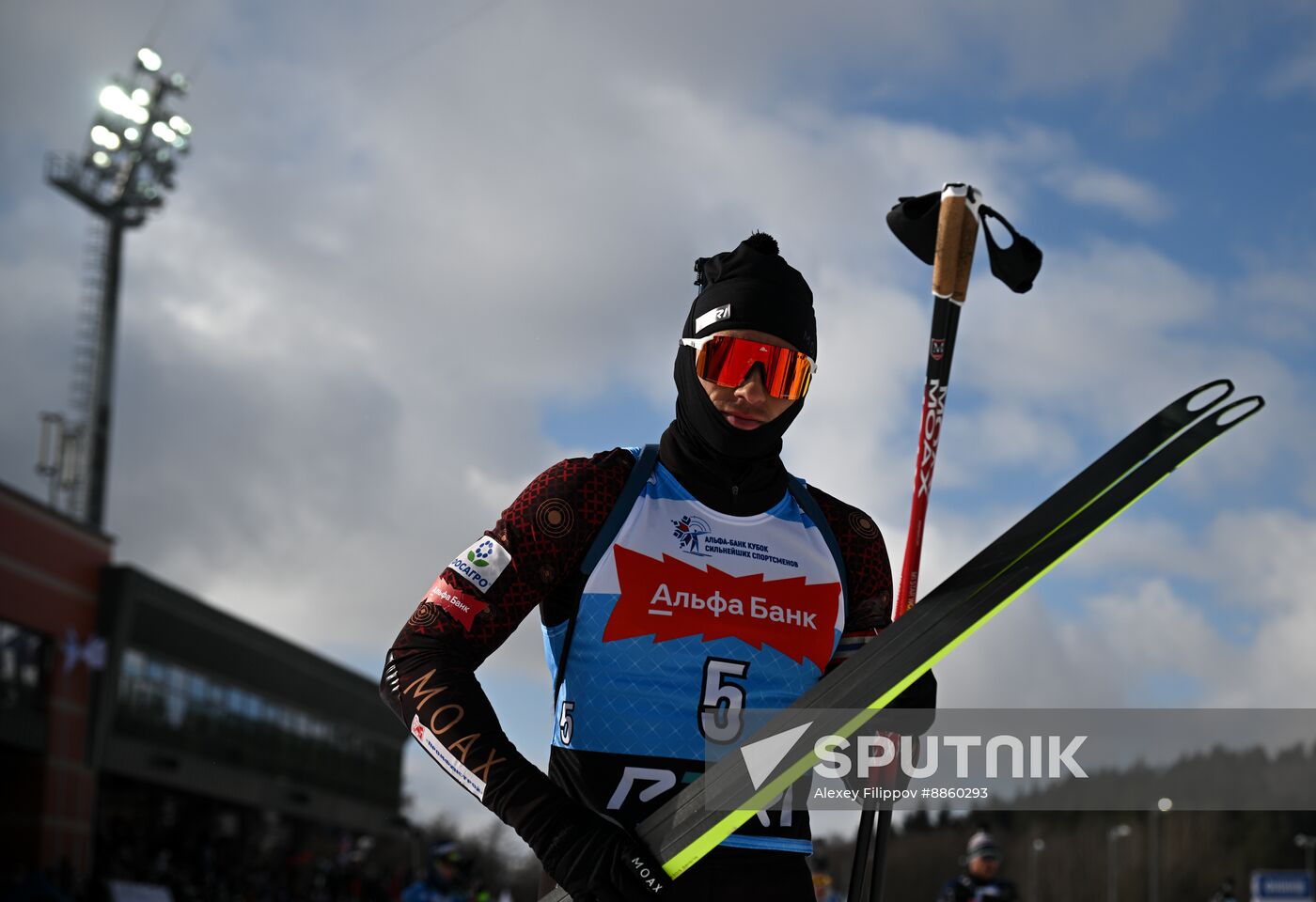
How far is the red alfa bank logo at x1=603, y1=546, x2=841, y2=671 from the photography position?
2.93 metres

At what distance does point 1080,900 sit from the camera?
8994cm

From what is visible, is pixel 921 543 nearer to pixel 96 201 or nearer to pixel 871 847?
pixel 871 847

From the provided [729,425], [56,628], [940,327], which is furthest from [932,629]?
[56,628]

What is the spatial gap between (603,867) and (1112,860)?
296 ft

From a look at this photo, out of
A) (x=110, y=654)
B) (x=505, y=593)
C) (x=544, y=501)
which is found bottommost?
(x=505, y=593)

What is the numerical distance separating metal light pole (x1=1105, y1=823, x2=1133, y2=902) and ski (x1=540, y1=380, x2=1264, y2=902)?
3328 inches

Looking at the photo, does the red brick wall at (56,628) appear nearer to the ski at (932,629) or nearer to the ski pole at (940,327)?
the ski pole at (940,327)

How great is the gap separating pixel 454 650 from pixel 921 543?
138 cm

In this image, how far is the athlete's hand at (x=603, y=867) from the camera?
245 cm

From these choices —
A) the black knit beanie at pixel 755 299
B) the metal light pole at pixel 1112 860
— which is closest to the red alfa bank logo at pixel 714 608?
the black knit beanie at pixel 755 299

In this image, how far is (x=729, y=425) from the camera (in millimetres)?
3096

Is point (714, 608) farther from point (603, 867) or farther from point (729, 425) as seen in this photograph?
point (603, 867)

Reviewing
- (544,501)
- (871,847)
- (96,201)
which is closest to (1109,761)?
(871,847)

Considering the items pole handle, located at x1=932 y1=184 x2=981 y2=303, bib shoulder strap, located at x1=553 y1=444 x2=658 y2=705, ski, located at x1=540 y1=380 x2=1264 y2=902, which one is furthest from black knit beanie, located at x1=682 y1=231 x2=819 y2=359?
ski, located at x1=540 y1=380 x2=1264 y2=902
